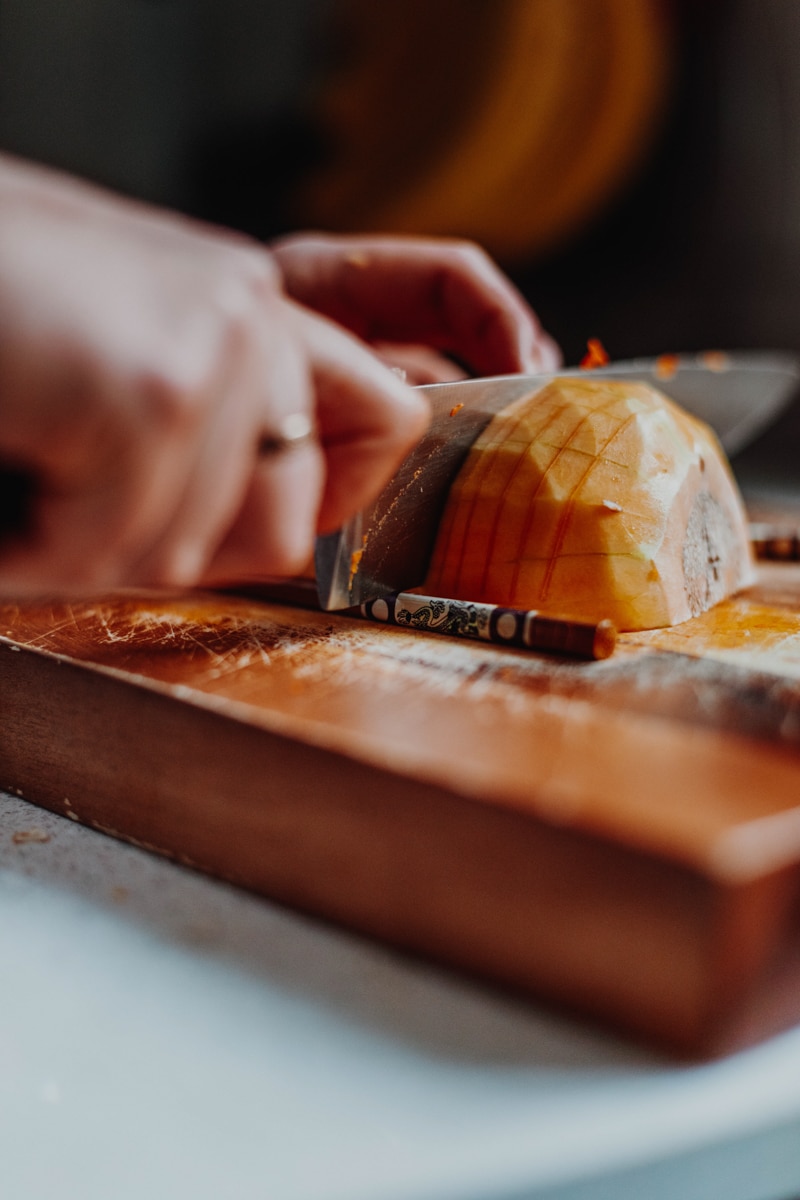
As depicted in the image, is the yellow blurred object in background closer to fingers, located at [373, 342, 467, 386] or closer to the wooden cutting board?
fingers, located at [373, 342, 467, 386]

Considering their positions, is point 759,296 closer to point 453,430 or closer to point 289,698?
point 453,430

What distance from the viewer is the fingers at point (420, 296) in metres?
1.64

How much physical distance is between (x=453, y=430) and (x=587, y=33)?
7.73 ft

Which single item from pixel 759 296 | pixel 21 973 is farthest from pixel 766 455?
pixel 21 973

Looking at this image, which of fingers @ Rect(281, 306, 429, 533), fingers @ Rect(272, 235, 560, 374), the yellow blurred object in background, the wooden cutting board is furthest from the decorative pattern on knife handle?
the yellow blurred object in background

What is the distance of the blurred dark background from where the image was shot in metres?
2.89

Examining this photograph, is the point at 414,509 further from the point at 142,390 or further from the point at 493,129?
the point at 493,129

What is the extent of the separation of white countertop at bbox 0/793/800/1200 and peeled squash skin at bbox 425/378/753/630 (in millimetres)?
566

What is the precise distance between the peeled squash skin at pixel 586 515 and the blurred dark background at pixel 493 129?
2129mm

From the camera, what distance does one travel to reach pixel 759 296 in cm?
313

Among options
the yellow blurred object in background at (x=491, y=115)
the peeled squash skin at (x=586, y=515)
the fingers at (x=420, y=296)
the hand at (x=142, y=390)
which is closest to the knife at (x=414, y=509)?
the peeled squash skin at (x=586, y=515)

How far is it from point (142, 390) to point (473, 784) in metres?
0.36

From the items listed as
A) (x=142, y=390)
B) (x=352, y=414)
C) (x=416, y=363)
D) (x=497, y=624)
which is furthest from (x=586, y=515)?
(x=416, y=363)

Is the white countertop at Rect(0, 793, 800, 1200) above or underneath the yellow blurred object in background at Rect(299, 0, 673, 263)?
underneath
